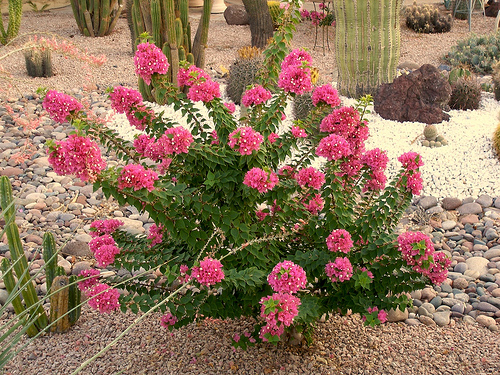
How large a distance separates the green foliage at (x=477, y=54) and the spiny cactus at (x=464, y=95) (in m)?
2.20

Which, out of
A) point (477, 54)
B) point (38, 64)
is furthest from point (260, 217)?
point (477, 54)

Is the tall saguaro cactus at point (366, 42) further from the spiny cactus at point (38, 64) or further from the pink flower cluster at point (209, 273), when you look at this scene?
the pink flower cluster at point (209, 273)

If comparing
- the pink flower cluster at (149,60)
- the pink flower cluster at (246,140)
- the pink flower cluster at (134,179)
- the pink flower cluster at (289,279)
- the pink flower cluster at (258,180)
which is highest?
the pink flower cluster at (149,60)

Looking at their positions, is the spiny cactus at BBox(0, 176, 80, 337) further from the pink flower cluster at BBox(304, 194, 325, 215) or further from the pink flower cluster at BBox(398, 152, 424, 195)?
the pink flower cluster at BBox(398, 152, 424, 195)

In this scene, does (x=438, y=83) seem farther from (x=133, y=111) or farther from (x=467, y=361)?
(x=133, y=111)

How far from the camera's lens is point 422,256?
2.36 metres

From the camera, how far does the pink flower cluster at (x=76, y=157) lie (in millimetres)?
1999

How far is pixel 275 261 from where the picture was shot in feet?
8.32

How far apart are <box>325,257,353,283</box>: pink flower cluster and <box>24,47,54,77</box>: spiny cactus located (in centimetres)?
630

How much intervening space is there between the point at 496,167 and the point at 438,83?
1.44 m

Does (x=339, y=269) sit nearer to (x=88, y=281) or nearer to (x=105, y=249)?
(x=105, y=249)

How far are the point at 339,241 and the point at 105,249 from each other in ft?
3.32

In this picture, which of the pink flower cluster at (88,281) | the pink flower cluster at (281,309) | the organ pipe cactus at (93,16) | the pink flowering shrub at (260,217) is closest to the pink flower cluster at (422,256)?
the pink flowering shrub at (260,217)

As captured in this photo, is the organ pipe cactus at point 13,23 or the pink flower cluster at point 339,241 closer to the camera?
the pink flower cluster at point 339,241
